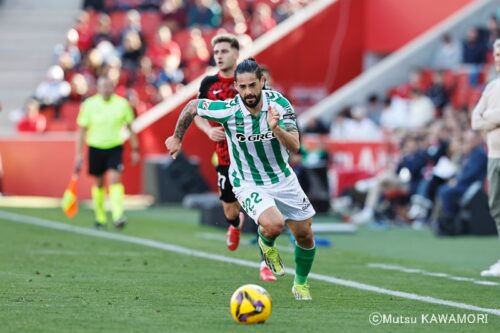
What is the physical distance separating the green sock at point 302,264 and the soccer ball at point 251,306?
5.10 ft

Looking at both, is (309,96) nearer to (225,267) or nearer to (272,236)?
(225,267)

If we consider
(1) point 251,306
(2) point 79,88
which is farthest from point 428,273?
(2) point 79,88

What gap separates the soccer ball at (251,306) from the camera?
8.32 m

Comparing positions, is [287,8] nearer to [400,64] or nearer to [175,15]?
[175,15]

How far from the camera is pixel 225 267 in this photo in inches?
499

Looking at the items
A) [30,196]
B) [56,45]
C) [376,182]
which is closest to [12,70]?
[56,45]

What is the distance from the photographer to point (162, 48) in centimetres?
3222

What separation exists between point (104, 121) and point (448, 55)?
40.2 feet

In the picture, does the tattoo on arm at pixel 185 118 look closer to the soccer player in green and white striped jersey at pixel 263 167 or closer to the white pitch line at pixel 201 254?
the soccer player in green and white striped jersey at pixel 263 167

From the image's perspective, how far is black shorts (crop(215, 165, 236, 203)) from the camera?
12.3m

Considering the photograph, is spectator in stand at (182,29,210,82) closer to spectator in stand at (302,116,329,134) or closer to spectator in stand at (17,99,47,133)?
spectator in stand at (17,99,47,133)

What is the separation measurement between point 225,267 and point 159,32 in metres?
20.5

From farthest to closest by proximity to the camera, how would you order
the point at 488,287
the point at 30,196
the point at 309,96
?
the point at 309,96 → the point at 30,196 → the point at 488,287

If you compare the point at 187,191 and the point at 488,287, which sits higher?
the point at 488,287
